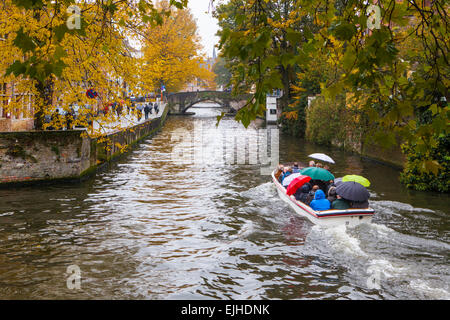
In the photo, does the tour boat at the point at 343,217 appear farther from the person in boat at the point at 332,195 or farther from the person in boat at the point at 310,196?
the person in boat at the point at 310,196

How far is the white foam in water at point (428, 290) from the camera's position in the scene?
7.60 meters

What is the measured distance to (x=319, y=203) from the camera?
38.4ft

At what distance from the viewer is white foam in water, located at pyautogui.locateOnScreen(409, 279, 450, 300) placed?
7598 millimetres

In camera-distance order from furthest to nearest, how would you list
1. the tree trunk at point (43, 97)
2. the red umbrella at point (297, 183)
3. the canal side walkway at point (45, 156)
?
the tree trunk at point (43, 97) → the canal side walkway at point (45, 156) → the red umbrella at point (297, 183)

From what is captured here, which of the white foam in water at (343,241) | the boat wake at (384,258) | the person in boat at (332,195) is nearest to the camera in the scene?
the boat wake at (384,258)

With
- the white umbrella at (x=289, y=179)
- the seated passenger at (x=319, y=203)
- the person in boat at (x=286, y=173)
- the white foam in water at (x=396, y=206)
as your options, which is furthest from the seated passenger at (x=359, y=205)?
the person in boat at (x=286, y=173)

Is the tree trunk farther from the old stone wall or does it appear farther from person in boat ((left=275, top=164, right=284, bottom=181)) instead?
person in boat ((left=275, top=164, right=284, bottom=181))

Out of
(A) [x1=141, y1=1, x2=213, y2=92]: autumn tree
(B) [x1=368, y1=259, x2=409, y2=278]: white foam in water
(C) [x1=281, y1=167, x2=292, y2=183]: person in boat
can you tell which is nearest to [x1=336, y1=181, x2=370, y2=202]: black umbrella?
(B) [x1=368, y1=259, x2=409, y2=278]: white foam in water

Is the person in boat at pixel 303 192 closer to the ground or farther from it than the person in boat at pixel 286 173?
closer to the ground

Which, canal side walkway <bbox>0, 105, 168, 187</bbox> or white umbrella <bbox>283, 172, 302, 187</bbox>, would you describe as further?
canal side walkway <bbox>0, 105, 168, 187</bbox>

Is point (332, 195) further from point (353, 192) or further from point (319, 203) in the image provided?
point (353, 192)

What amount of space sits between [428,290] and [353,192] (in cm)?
389

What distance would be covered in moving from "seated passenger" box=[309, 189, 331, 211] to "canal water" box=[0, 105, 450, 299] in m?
0.57

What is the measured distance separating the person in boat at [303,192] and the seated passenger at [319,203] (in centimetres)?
128
